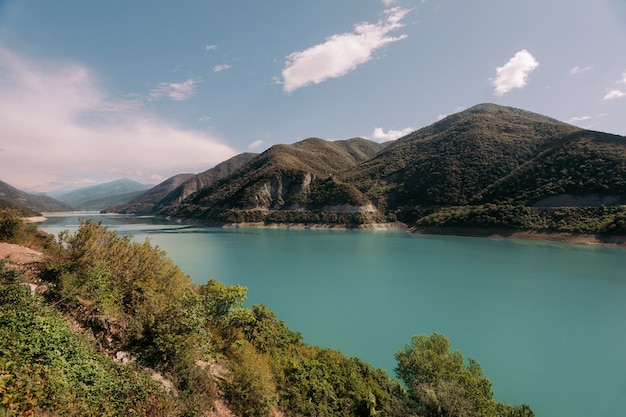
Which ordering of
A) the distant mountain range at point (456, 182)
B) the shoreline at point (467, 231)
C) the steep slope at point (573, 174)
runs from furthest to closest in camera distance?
the distant mountain range at point (456, 182)
the steep slope at point (573, 174)
the shoreline at point (467, 231)

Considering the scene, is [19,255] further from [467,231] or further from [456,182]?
[456,182]

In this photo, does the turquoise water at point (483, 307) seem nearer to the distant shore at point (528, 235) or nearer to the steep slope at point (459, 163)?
the distant shore at point (528, 235)

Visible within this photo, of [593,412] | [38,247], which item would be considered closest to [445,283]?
[593,412]

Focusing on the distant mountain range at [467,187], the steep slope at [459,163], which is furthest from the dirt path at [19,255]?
the steep slope at [459,163]

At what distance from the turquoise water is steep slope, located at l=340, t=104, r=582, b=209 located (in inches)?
2335

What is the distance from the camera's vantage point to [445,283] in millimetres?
38469

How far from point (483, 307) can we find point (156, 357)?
101ft

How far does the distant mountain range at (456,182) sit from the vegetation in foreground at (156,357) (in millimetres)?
88404

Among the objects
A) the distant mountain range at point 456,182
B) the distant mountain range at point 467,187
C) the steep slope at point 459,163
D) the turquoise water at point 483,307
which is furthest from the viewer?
the steep slope at point 459,163

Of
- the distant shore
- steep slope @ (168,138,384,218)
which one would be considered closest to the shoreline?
the distant shore

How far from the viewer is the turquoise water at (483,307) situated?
17.7m

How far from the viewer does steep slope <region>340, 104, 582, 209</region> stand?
115 meters

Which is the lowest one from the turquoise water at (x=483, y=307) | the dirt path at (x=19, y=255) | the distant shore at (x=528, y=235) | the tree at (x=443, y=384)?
the turquoise water at (x=483, y=307)

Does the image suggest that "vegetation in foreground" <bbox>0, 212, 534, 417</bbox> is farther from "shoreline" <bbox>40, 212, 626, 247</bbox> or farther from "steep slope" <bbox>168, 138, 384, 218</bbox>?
"steep slope" <bbox>168, 138, 384, 218</bbox>
